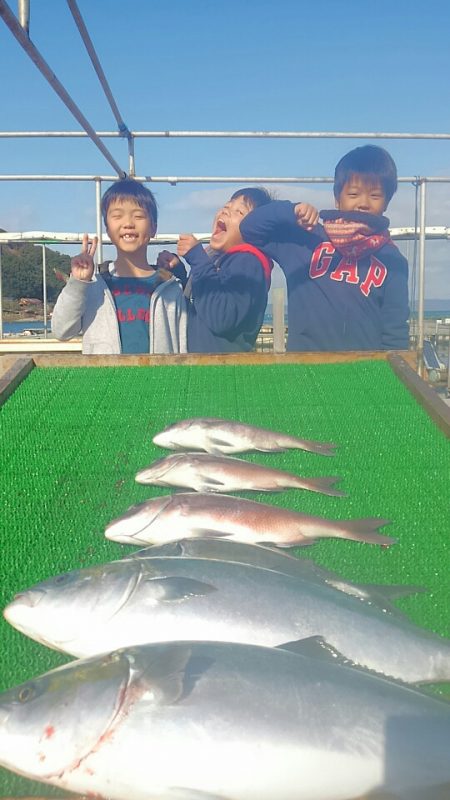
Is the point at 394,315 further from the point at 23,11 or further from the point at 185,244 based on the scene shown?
the point at 23,11

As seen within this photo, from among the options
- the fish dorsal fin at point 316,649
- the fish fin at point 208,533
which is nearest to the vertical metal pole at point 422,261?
the fish fin at point 208,533

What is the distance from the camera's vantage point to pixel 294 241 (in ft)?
24.1

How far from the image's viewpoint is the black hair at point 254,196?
797cm

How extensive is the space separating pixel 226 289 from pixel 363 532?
4237 mm

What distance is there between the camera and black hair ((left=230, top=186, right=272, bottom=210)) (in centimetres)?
797

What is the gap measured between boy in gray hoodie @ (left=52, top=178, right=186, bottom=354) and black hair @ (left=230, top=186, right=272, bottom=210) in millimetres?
1493

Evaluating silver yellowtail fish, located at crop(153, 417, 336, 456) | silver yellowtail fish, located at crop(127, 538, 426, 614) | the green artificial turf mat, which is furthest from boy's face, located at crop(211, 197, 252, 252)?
silver yellowtail fish, located at crop(127, 538, 426, 614)

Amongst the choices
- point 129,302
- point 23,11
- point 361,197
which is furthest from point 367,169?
point 23,11

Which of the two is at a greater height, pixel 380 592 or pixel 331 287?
pixel 331 287

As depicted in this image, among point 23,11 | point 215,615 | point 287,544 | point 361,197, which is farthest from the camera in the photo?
point 361,197

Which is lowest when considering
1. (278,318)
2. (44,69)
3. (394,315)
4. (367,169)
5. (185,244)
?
(278,318)

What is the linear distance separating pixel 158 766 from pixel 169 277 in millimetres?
5370

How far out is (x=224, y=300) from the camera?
→ 679 cm

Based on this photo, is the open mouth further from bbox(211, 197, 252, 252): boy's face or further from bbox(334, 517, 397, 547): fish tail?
bbox(334, 517, 397, 547): fish tail
